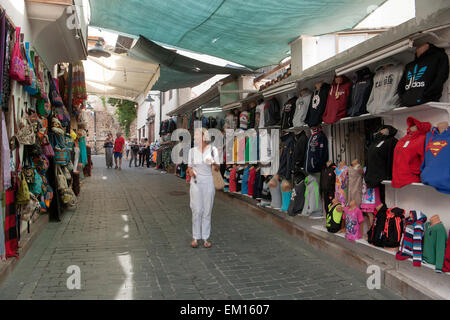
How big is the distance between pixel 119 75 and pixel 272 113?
939 cm

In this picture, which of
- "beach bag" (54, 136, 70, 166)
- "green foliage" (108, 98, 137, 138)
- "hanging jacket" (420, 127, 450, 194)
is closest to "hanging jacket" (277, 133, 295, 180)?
"hanging jacket" (420, 127, 450, 194)

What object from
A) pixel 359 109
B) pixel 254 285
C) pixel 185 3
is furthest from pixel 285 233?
pixel 185 3

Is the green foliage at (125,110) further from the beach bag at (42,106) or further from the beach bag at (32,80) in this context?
the beach bag at (32,80)

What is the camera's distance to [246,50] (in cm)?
673

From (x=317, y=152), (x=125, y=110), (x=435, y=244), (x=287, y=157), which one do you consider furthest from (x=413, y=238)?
(x=125, y=110)

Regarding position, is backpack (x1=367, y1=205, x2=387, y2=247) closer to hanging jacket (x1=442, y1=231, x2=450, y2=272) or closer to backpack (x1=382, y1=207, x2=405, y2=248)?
backpack (x1=382, y1=207, x2=405, y2=248)

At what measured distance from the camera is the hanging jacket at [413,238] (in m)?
3.19

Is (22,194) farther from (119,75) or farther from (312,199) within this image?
(119,75)

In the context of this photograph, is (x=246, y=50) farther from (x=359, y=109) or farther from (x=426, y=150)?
(x=426, y=150)

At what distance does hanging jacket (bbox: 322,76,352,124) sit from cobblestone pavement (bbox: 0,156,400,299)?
2019 mm

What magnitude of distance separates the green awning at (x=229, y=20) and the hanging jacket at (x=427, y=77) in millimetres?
1645

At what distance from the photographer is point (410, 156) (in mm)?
3258
